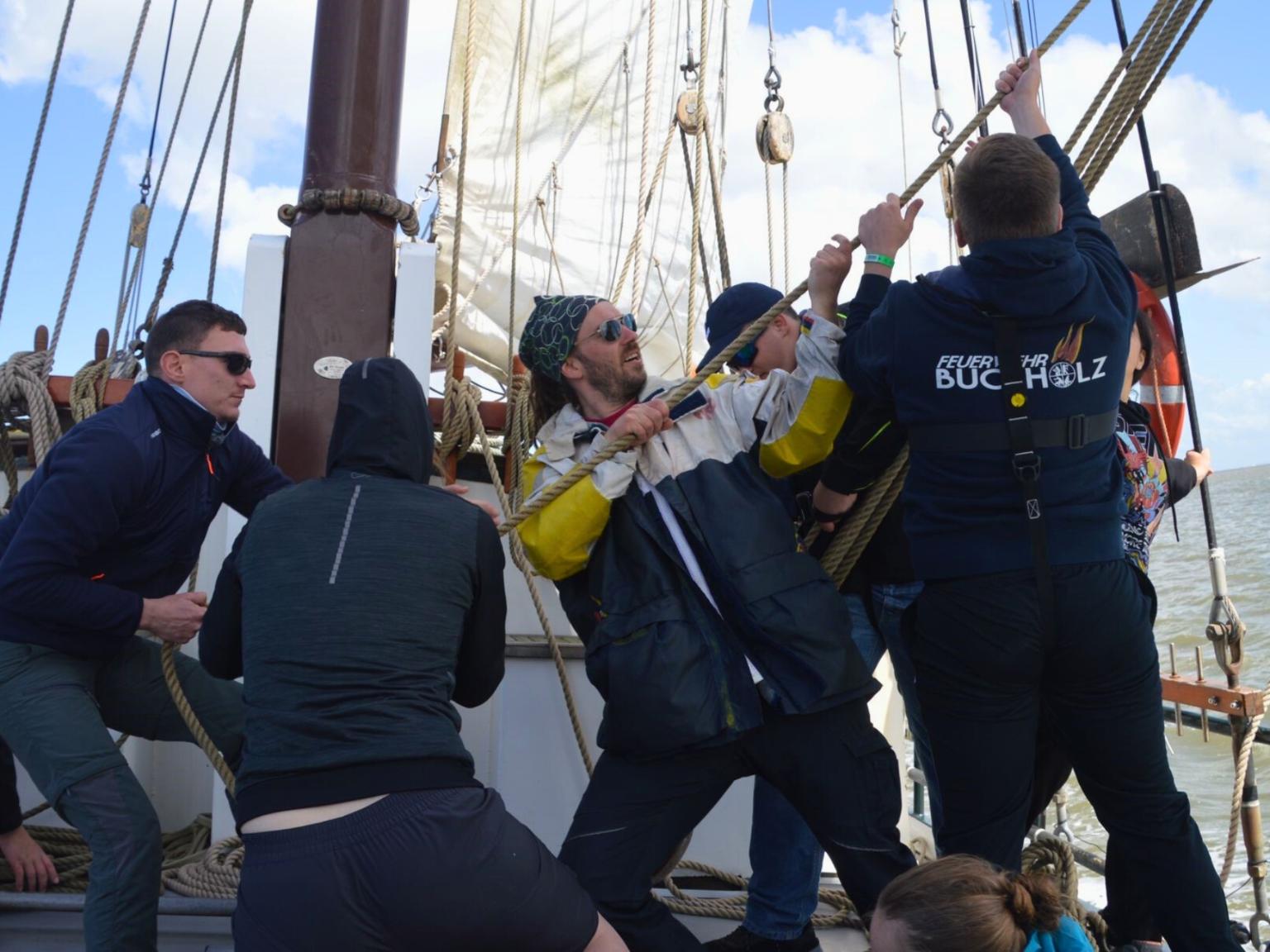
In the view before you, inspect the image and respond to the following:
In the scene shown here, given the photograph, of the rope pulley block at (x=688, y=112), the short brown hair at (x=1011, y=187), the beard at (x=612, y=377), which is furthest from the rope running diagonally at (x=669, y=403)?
the rope pulley block at (x=688, y=112)

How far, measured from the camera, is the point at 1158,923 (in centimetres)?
177

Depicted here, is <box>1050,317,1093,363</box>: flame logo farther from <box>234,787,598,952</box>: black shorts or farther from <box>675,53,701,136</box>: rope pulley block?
<box>675,53,701,136</box>: rope pulley block

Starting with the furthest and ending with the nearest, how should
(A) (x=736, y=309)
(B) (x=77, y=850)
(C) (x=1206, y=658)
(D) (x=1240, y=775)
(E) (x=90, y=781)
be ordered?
(C) (x=1206, y=658), (B) (x=77, y=850), (D) (x=1240, y=775), (A) (x=736, y=309), (E) (x=90, y=781)

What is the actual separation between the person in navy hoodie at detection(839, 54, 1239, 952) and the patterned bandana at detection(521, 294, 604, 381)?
579 millimetres

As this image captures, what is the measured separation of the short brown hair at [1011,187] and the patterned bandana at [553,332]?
72cm

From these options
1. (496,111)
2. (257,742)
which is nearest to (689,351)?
(257,742)

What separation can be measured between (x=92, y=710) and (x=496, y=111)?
4.36m

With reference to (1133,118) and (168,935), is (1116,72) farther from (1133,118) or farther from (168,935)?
(168,935)

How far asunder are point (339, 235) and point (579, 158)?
3221mm

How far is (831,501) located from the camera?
2.10 m

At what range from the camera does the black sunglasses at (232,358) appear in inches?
→ 91.7

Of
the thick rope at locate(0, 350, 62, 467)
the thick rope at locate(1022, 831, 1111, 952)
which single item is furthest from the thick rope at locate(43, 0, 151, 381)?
the thick rope at locate(1022, 831, 1111, 952)

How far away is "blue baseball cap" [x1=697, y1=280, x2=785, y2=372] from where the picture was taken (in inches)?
92.1

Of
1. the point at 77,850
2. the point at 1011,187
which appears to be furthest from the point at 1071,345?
the point at 77,850
